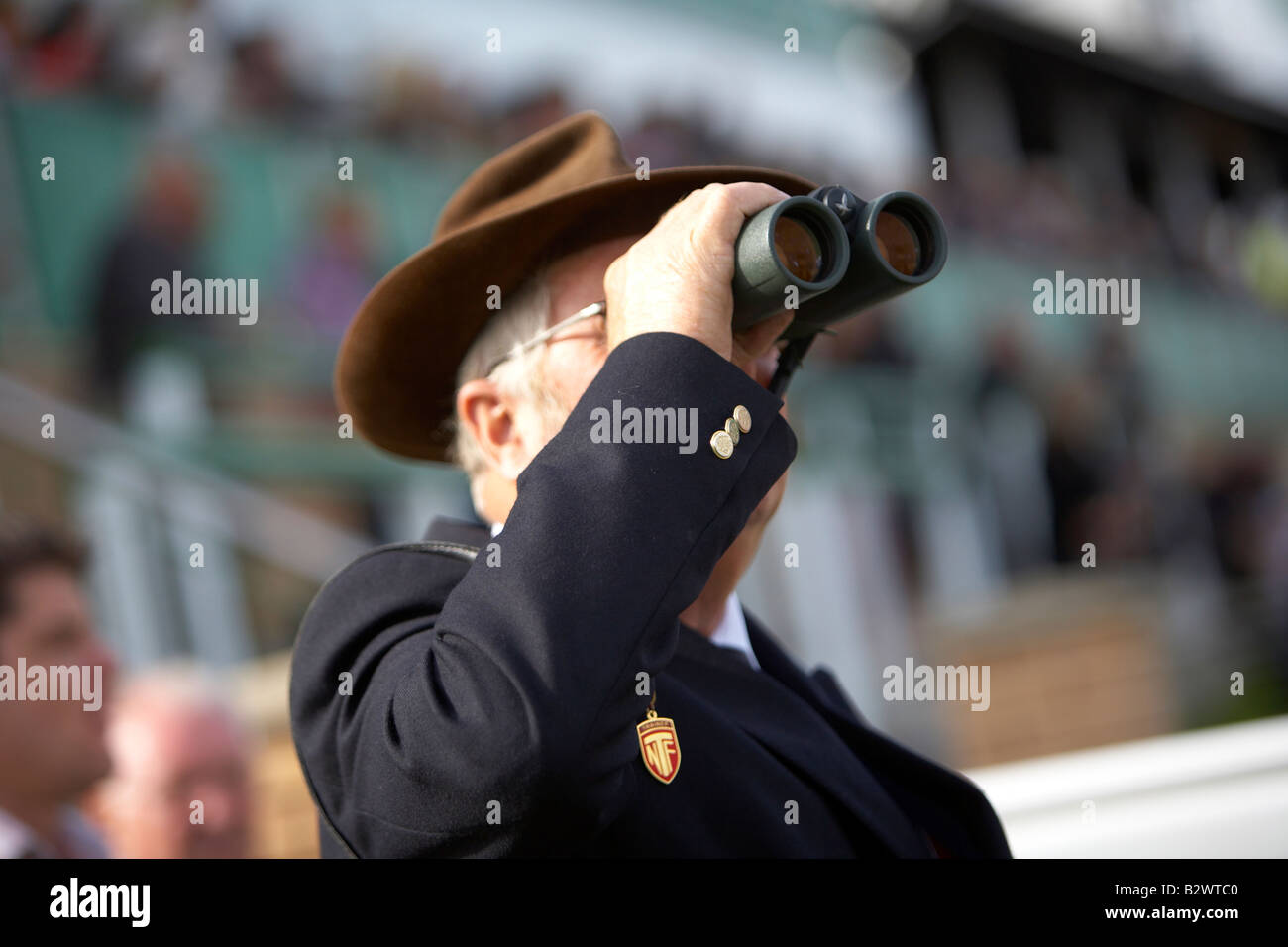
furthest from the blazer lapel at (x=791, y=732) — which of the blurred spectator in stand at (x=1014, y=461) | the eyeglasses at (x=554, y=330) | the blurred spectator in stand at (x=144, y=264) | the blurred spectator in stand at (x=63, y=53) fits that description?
the blurred spectator in stand at (x=1014, y=461)

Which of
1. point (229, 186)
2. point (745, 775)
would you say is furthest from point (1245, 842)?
point (229, 186)

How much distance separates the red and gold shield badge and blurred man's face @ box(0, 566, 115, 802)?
1827mm

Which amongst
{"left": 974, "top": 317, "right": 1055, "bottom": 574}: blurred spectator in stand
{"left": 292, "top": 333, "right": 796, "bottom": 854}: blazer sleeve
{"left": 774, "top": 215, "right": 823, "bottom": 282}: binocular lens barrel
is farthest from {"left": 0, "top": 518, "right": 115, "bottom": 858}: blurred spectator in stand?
{"left": 974, "top": 317, "right": 1055, "bottom": 574}: blurred spectator in stand

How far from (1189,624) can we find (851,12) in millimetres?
5843

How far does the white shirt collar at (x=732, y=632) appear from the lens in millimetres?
1739

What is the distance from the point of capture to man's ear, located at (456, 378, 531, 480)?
63.6 inches

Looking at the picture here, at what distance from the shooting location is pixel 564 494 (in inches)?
45.9

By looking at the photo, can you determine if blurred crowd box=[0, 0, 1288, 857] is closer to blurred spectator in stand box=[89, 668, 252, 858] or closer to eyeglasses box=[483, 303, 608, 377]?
blurred spectator in stand box=[89, 668, 252, 858]

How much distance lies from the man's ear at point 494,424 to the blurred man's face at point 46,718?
61.2 inches

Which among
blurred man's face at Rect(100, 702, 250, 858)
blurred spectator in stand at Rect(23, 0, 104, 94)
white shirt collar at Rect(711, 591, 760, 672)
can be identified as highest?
blurred spectator in stand at Rect(23, 0, 104, 94)

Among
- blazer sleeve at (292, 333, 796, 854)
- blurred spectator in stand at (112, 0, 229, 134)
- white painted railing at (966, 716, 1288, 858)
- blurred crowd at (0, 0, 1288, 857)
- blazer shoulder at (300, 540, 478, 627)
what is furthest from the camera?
blurred spectator in stand at (112, 0, 229, 134)

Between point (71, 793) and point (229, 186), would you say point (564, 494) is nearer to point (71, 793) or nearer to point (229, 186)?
point (71, 793)

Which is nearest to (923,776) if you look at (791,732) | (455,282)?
(791,732)

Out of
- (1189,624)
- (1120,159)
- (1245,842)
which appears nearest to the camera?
(1245,842)
